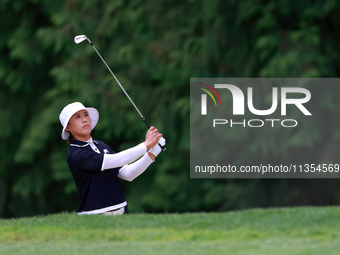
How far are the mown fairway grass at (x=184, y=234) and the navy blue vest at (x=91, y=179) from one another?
14 cm

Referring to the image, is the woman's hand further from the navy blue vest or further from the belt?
the belt

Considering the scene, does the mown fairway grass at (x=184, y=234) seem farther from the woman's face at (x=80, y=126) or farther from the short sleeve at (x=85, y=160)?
the woman's face at (x=80, y=126)

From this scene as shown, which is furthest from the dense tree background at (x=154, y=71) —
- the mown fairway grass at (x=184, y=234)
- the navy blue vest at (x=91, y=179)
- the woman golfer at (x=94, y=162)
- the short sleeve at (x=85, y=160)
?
the short sleeve at (x=85, y=160)

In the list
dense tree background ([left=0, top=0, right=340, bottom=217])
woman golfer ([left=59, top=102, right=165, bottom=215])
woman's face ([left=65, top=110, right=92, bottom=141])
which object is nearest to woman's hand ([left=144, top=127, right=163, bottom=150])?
woman golfer ([left=59, top=102, right=165, bottom=215])

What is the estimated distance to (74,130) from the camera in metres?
4.95

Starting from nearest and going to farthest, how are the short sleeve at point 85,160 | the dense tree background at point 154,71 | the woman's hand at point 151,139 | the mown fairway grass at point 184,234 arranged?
the mown fairway grass at point 184,234 → the short sleeve at point 85,160 → the woman's hand at point 151,139 → the dense tree background at point 154,71

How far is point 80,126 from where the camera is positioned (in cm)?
493

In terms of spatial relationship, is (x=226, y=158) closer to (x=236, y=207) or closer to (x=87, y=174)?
(x=236, y=207)

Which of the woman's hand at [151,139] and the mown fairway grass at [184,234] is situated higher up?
the woman's hand at [151,139]

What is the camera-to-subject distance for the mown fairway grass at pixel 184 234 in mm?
3951

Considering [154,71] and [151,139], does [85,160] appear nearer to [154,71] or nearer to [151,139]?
[151,139]

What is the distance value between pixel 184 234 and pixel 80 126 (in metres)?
1.37

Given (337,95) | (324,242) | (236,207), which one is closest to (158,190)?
(236,207)

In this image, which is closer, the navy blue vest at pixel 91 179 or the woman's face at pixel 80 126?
the navy blue vest at pixel 91 179
